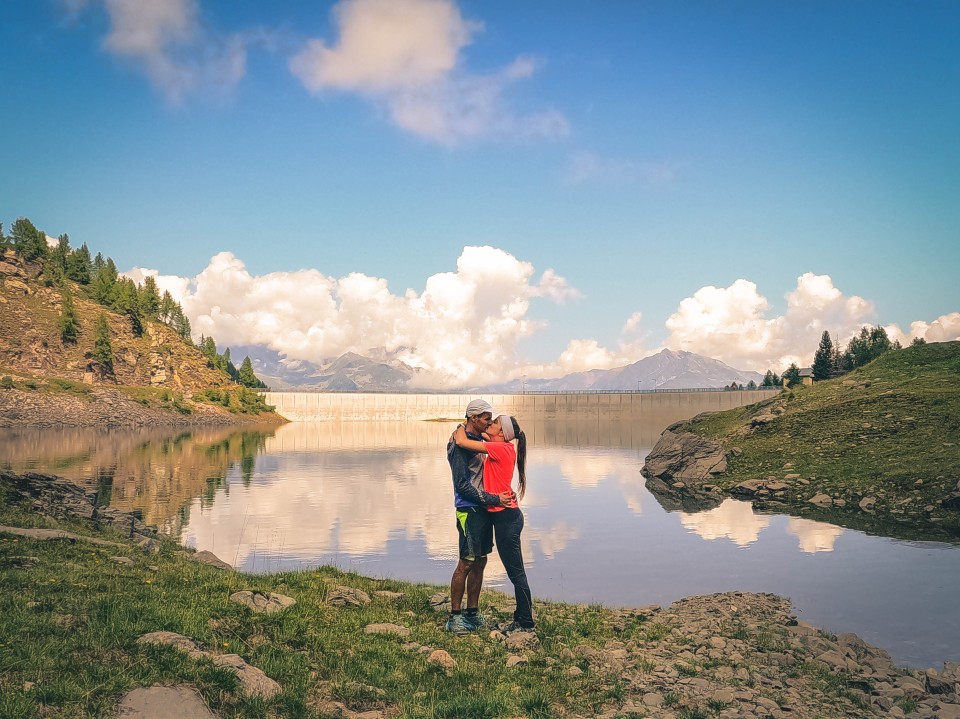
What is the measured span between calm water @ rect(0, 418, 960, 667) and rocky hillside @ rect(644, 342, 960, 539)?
125 inches

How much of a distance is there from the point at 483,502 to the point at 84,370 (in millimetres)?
170077

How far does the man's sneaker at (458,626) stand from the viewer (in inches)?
531

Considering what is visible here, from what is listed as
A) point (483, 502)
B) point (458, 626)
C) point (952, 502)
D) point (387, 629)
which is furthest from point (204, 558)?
point (952, 502)

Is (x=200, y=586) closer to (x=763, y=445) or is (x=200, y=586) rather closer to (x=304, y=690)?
(x=304, y=690)

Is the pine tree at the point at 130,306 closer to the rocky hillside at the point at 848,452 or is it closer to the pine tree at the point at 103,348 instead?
the pine tree at the point at 103,348

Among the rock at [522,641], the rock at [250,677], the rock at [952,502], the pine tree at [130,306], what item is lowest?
the rock at [952,502]

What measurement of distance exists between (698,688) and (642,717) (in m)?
1.77

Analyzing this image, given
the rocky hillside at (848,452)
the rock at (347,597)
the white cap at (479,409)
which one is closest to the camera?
the white cap at (479,409)

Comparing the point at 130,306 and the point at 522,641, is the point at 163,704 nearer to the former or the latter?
the point at 522,641

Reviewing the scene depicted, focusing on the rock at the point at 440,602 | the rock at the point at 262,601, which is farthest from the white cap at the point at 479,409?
the rock at the point at 262,601

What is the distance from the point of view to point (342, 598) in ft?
48.3

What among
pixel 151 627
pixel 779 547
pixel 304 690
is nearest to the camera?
pixel 304 690

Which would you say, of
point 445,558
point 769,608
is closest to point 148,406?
point 445,558

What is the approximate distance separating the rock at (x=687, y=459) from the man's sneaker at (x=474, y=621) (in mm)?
38057
